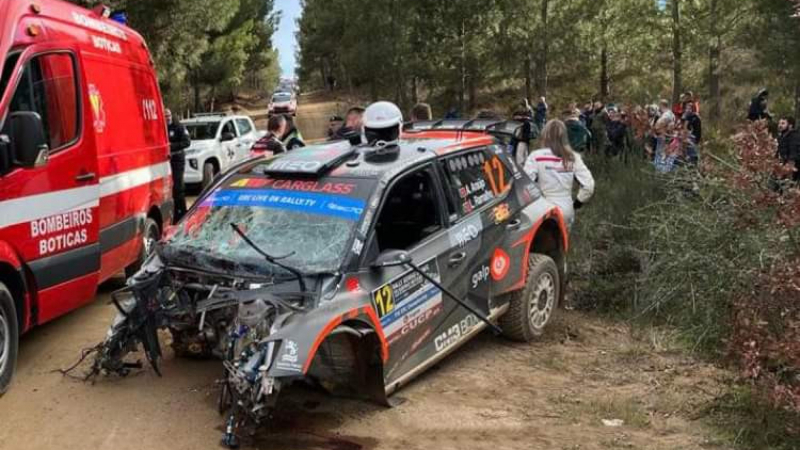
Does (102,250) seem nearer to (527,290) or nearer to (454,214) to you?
(454,214)

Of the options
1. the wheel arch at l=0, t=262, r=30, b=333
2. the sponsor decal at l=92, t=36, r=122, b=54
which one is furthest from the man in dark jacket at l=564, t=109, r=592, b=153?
the wheel arch at l=0, t=262, r=30, b=333

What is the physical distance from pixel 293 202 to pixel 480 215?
1507mm

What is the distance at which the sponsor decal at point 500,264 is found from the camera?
18.9 ft

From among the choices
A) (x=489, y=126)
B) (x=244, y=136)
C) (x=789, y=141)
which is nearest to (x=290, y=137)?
(x=489, y=126)

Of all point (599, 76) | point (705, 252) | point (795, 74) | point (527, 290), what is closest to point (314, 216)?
point (527, 290)

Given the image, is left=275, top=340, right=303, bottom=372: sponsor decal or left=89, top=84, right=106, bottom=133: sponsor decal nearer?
left=275, top=340, right=303, bottom=372: sponsor decal

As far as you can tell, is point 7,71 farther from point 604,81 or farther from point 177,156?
point 604,81

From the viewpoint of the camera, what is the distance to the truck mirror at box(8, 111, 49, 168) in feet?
16.0

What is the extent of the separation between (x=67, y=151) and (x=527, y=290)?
3.74 meters

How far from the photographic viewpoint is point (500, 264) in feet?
19.1

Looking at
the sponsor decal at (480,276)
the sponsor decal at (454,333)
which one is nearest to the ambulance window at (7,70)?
the sponsor decal at (454,333)

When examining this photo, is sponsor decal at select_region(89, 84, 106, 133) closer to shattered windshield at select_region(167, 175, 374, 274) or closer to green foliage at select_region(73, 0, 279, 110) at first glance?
shattered windshield at select_region(167, 175, 374, 274)

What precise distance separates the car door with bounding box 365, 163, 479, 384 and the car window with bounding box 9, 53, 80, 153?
2.57m

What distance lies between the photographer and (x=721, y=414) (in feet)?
15.2
